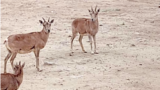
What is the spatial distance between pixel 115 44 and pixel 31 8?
885cm

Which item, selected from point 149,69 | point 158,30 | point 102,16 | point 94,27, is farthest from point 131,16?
point 149,69

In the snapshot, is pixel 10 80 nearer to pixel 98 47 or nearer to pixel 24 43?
pixel 24 43

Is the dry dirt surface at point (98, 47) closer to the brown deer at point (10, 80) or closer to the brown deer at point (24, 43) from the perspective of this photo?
the brown deer at point (24, 43)

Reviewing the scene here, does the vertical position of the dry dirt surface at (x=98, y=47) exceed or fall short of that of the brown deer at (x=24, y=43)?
it falls short

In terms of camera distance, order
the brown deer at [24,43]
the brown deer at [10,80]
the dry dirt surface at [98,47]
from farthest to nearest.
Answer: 1. the brown deer at [24,43]
2. the dry dirt surface at [98,47]
3. the brown deer at [10,80]

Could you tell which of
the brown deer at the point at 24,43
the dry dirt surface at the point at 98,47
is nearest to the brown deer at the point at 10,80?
the dry dirt surface at the point at 98,47

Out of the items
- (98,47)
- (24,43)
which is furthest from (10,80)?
(98,47)

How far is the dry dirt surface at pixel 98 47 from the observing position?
43.4 feet

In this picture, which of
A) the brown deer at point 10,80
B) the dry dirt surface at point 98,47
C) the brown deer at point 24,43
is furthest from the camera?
the brown deer at point 24,43

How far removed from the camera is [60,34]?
19.6 m

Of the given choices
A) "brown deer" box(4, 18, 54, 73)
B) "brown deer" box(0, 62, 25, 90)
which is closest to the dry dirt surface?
"brown deer" box(4, 18, 54, 73)

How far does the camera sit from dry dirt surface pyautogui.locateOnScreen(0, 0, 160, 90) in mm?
13242

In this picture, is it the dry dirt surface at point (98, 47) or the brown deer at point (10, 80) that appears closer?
the brown deer at point (10, 80)

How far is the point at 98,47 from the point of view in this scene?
17.5 m
